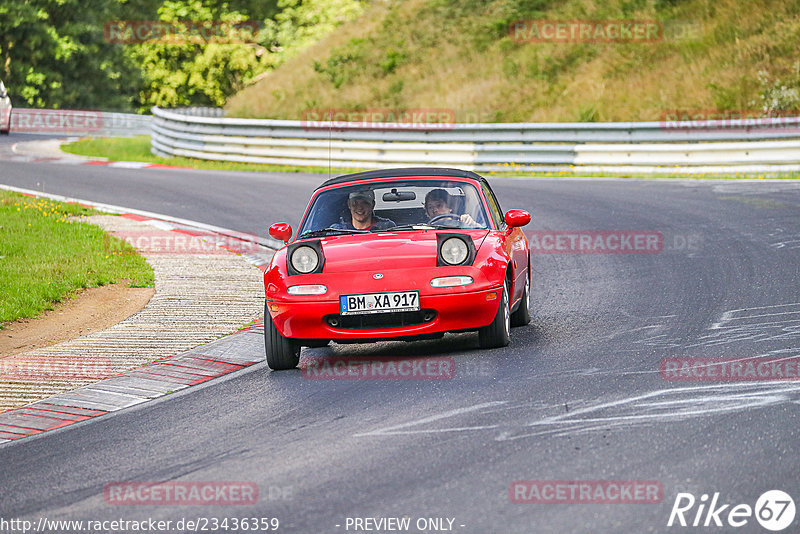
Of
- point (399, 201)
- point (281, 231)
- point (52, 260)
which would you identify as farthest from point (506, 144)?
point (281, 231)

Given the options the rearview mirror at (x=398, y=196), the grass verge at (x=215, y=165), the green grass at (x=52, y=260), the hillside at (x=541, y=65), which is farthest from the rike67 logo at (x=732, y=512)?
the hillside at (x=541, y=65)

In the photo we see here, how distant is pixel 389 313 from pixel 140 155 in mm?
23972

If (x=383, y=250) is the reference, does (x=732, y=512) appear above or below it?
below

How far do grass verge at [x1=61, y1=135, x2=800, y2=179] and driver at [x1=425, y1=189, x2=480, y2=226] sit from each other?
40.4 feet

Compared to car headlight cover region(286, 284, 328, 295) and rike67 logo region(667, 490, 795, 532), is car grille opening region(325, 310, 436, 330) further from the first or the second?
rike67 logo region(667, 490, 795, 532)

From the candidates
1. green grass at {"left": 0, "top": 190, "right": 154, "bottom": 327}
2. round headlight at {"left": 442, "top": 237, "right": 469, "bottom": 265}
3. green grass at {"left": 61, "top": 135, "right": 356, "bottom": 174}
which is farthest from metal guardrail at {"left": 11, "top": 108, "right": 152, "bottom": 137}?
round headlight at {"left": 442, "top": 237, "right": 469, "bottom": 265}

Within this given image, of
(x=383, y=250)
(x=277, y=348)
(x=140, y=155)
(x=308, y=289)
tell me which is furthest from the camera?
(x=140, y=155)

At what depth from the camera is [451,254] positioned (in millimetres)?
8352

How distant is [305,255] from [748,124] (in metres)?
14.5

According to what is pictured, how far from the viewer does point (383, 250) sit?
8453 millimetres

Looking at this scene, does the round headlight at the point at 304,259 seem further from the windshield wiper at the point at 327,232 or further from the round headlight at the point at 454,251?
the round headlight at the point at 454,251

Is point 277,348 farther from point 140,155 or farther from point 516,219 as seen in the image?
point 140,155

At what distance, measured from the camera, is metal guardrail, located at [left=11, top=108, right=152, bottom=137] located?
141 ft

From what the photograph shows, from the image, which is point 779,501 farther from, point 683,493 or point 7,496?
point 7,496
